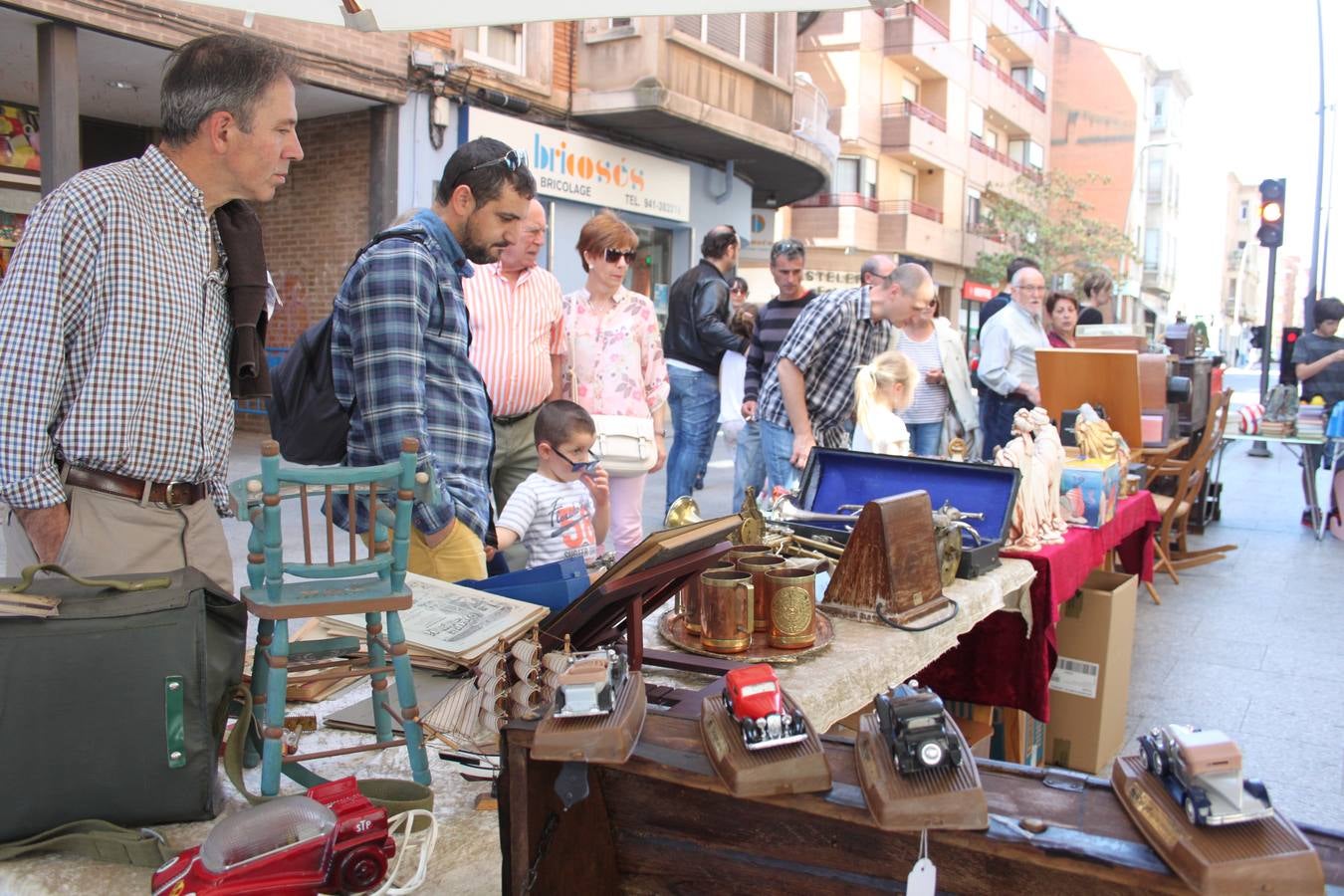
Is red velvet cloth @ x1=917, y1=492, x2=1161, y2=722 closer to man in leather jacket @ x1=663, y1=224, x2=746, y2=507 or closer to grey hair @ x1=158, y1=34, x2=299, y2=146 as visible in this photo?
grey hair @ x1=158, y1=34, x2=299, y2=146

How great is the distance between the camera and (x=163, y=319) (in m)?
1.99

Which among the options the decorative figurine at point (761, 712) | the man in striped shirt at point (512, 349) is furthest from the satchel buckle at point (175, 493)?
the man in striped shirt at point (512, 349)

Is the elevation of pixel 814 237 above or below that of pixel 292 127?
above

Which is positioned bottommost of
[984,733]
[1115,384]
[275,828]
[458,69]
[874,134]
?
[984,733]

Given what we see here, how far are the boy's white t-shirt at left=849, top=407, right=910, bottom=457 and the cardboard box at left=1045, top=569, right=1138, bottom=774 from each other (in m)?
0.85

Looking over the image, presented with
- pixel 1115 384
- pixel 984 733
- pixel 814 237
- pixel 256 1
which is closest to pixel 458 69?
pixel 1115 384

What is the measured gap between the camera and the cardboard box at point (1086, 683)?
366cm

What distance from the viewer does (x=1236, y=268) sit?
78.6m

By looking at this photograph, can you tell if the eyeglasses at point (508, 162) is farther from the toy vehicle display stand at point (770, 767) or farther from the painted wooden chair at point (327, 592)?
the toy vehicle display stand at point (770, 767)

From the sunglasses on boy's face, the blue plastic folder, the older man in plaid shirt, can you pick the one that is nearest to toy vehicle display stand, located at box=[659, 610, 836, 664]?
the blue plastic folder

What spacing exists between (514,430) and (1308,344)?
309 inches

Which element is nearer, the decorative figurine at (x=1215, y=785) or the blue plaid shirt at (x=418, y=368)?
the decorative figurine at (x=1215, y=785)

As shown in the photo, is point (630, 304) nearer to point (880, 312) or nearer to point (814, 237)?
point (880, 312)

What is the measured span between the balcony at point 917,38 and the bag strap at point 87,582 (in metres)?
27.7
